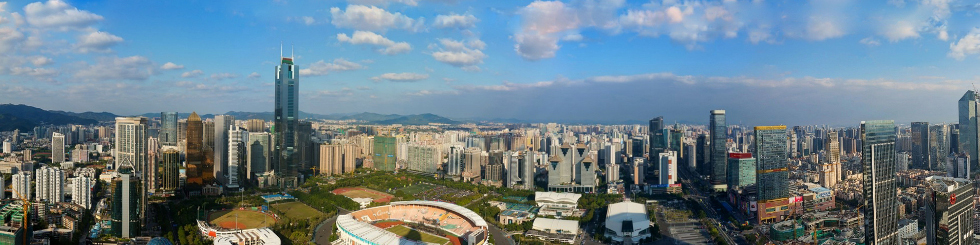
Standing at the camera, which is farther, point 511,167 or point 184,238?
point 511,167

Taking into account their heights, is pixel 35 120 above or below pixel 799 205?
above

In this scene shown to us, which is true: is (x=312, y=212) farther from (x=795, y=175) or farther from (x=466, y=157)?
(x=795, y=175)

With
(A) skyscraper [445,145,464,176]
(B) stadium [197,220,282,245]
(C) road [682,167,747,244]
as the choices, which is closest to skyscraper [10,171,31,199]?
(B) stadium [197,220,282,245]

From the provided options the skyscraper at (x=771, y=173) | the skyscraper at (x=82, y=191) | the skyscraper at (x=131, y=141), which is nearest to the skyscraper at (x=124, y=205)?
the skyscraper at (x=82, y=191)

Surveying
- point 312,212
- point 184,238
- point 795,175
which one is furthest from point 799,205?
point 184,238

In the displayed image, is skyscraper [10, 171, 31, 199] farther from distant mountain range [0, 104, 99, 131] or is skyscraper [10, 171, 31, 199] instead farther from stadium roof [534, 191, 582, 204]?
distant mountain range [0, 104, 99, 131]

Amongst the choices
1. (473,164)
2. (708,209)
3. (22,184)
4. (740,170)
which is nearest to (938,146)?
(740,170)

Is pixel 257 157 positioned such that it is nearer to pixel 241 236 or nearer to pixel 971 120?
pixel 241 236
